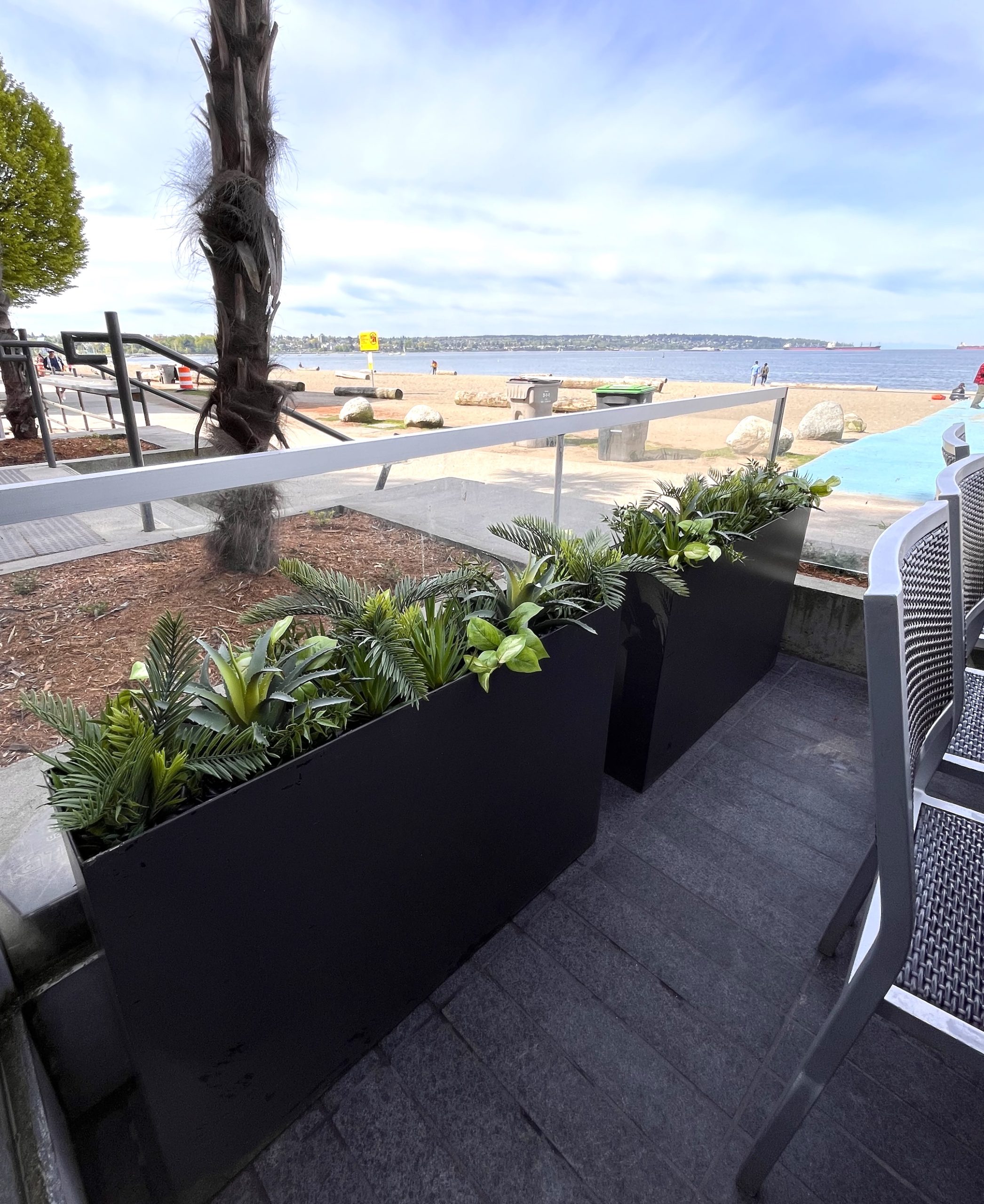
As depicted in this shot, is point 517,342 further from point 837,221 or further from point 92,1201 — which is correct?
point 92,1201

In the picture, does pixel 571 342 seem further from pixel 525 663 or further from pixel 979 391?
pixel 525 663

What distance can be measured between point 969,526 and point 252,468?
1870mm

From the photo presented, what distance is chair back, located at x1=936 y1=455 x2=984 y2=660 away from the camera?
1.32 meters

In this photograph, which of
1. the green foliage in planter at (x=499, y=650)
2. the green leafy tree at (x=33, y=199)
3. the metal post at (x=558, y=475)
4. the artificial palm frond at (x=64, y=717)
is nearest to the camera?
the artificial palm frond at (x=64, y=717)

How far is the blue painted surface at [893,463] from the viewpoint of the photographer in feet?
12.6

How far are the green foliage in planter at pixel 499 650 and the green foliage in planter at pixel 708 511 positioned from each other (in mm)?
755

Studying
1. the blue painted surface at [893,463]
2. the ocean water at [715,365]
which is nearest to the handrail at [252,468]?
the blue painted surface at [893,463]

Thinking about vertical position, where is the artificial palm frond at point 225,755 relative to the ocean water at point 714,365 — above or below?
below

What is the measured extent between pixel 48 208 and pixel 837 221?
59.2 meters

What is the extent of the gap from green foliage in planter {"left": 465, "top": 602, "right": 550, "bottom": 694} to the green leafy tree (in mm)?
9898

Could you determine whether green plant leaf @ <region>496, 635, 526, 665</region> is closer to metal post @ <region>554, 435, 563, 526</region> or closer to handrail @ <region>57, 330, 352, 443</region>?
metal post @ <region>554, 435, 563, 526</region>

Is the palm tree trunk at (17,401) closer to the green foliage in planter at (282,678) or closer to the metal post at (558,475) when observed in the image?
the metal post at (558,475)

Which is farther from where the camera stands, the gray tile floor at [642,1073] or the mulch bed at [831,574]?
the mulch bed at [831,574]

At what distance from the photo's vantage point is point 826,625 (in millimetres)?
3133
